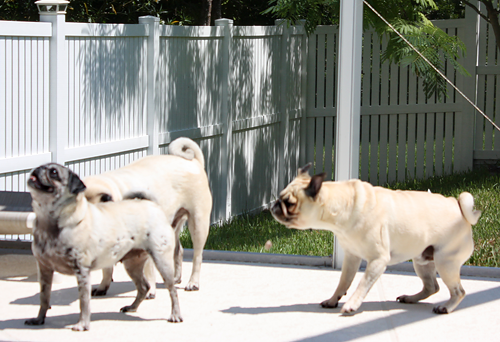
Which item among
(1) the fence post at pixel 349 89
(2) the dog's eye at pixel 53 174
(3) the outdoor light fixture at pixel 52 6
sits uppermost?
(3) the outdoor light fixture at pixel 52 6

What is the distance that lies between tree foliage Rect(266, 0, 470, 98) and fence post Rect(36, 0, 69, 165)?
335cm

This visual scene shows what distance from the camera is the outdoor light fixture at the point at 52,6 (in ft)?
20.3

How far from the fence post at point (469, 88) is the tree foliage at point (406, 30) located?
103 cm

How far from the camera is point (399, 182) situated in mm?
10625

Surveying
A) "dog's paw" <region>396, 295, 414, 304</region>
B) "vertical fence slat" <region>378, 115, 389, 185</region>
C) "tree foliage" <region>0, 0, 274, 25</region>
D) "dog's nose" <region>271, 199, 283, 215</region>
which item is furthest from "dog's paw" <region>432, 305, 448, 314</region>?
"tree foliage" <region>0, 0, 274, 25</region>

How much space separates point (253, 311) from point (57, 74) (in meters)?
3.00

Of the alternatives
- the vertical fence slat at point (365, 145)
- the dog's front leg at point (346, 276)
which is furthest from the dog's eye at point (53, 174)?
the vertical fence slat at point (365, 145)

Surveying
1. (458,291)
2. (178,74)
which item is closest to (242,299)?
(458,291)

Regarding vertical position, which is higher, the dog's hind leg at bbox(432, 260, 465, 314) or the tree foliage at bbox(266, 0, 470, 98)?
the tree foliage at bbox(266, 0, 470, 98)

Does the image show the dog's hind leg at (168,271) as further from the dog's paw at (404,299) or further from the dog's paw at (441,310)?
the dog's paw at (441,310)

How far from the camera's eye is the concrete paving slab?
163 inches

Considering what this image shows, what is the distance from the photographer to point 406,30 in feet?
29.2

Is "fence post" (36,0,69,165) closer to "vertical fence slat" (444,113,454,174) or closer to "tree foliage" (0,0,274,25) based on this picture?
"tree foliage" (0,0,274,25)

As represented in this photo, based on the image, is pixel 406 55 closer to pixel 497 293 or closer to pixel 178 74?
pixel 178 74
